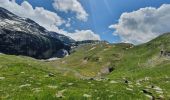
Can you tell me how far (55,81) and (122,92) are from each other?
35.9 ft

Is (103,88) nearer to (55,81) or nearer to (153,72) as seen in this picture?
(55,81)

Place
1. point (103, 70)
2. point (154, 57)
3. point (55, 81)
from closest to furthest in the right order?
point (55, 81)
point (154, 57)
point (103, 70)

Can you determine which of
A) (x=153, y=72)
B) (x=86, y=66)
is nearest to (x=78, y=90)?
(x=153, y=72)

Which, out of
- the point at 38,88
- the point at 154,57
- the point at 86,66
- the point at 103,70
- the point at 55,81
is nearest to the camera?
the point at 38,88

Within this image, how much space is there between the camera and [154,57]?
146 meters

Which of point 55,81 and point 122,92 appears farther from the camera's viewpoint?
point 55,81

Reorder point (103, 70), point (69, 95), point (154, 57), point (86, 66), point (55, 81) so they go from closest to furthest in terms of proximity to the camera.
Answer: point (69, 95) < point (55, 81) < point (154, 57) < point (103, 70) < point (86, 66)

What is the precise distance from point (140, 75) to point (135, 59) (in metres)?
45.4

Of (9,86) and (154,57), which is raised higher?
(154,57)

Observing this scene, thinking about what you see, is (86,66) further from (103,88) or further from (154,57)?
(103,88)

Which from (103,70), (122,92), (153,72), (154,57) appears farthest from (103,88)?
(103,70)

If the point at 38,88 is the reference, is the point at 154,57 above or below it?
above

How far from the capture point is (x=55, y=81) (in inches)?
2002

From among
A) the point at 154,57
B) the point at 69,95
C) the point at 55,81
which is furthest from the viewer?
the point at 154,57
